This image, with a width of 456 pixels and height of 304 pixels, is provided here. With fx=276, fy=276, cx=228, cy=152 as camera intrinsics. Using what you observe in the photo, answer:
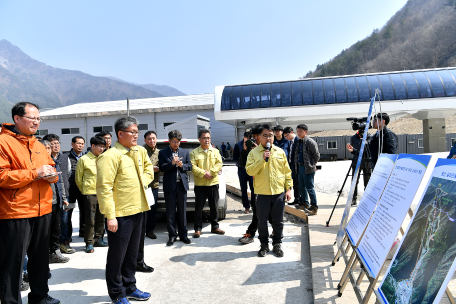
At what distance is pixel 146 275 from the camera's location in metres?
3.56

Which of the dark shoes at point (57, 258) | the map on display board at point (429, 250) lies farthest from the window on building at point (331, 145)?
the map on display board at point (429, 250)

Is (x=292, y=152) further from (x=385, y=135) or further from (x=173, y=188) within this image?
(x=173, y=188)

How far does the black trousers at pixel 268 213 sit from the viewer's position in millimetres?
4051

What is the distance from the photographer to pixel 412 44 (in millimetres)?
64812

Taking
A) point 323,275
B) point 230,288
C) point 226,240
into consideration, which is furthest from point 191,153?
point 323,275

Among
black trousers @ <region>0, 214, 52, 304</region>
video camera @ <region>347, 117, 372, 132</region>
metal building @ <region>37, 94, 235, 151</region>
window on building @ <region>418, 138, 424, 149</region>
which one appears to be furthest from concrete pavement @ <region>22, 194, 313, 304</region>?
window on building @ <region>418, 138, 424, 149</region>

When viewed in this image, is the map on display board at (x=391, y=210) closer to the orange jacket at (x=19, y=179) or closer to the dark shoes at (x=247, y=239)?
the dark shoes at (x=247, y=239)

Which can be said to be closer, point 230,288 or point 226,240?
point 230,288

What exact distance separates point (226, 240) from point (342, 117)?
20543mm

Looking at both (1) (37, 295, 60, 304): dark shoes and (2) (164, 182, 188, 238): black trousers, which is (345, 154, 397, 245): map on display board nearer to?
(2) (164, 182, 188, 238): black trousers

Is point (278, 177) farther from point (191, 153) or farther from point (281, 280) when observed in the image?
point (191, 153)

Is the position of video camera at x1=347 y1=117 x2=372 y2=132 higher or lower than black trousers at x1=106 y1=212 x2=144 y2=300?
higher

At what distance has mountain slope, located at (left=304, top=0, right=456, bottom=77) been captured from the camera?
5877cm

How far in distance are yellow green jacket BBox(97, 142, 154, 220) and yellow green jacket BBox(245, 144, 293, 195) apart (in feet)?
5.56
